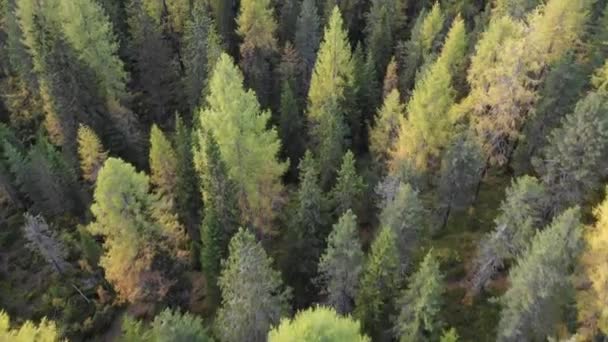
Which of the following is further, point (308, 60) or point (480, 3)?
point (480, 3)

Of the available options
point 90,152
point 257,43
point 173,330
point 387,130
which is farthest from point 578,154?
point 90,152

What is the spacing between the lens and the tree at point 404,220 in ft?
106

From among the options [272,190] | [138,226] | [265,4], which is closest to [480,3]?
[265,4]

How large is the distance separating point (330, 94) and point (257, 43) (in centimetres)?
1245

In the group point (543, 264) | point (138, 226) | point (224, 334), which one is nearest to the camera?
point (543, 264)

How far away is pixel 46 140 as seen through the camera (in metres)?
49.3

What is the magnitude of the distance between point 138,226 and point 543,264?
68.5ft

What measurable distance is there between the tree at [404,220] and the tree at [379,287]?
155 cm

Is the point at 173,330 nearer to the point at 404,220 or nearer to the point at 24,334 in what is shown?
the point at 24,334

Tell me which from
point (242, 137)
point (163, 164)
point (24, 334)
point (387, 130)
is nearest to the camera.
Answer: point (24, 334)

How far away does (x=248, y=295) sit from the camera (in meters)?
28.6

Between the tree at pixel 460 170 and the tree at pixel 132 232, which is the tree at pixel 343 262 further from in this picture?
the tree at pixel 132 232

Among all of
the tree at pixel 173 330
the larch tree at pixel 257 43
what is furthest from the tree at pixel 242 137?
the larch tree at pixel 257 43

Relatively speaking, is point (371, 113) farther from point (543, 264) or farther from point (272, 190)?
point (543, 264)
